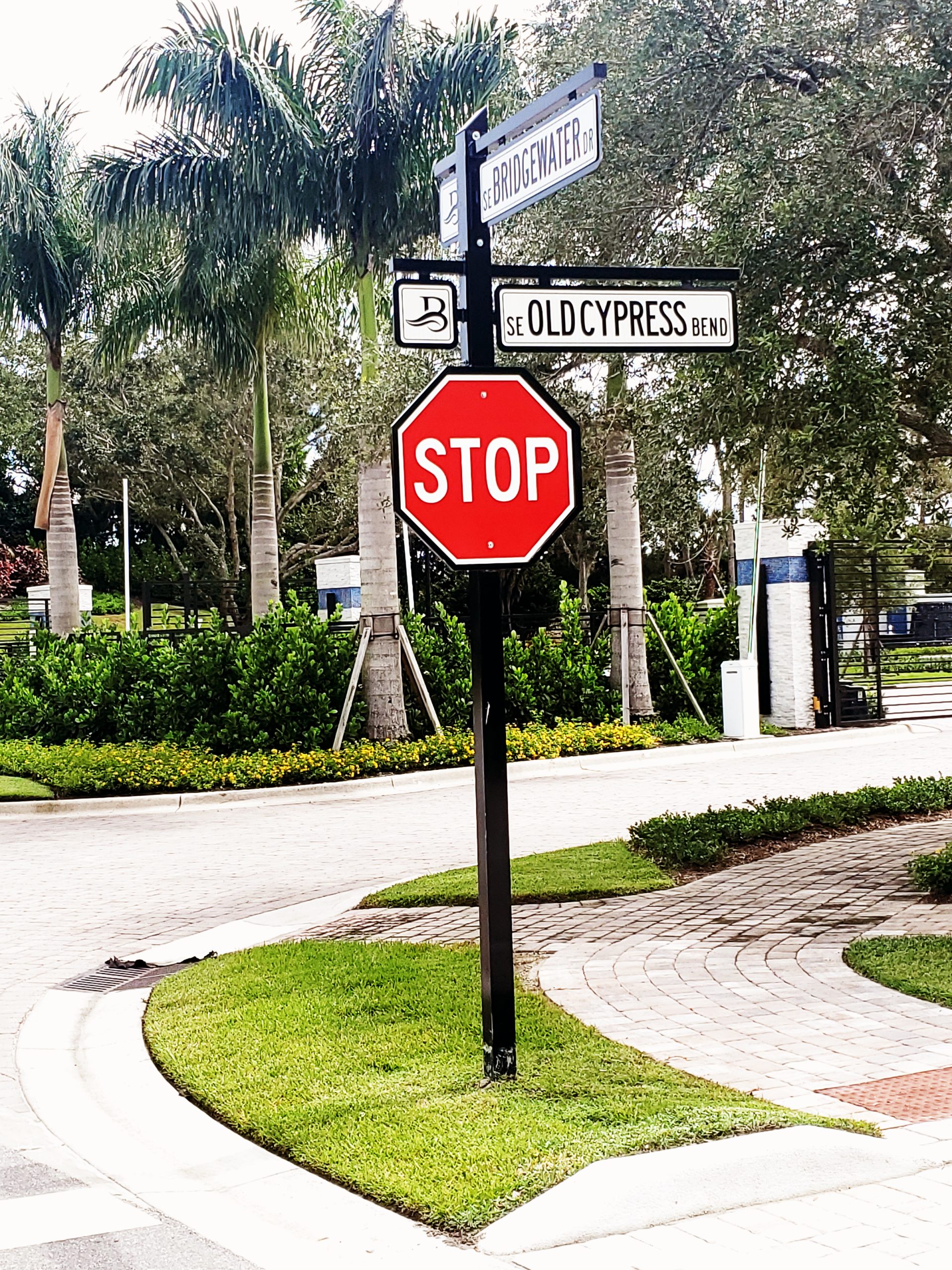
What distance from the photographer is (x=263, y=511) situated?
806 inches

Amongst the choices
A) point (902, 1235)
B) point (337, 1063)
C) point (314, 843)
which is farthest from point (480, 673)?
point (314, 843)

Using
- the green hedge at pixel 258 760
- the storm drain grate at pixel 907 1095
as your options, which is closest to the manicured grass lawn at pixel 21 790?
the green hedge at pixel 258 760

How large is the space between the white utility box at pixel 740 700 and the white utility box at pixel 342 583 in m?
6.28

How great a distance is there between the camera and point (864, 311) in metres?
8.84

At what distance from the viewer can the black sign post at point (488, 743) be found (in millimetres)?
5113

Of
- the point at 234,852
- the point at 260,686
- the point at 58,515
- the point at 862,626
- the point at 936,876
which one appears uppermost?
the point at 58,515

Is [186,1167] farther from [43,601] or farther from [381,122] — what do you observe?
[43,601]

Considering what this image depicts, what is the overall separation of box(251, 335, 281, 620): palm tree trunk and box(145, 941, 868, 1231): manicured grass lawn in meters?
13.5

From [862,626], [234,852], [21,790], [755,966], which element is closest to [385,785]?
[21,790]

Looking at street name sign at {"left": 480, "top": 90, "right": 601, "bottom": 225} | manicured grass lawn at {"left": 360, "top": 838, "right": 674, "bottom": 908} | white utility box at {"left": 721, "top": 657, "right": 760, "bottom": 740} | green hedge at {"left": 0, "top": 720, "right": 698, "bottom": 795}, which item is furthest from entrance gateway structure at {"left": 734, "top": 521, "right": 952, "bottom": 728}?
street name sign at {"left": 480, "top": 90, "right": 601, "bottom": 225}

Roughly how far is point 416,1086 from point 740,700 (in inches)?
622

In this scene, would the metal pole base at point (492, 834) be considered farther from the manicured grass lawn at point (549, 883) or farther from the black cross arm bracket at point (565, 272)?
the manicured grass lawn at point (549, 883)

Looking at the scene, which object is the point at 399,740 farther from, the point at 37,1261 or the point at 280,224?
the point at 37,1261

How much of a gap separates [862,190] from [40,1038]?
6.70 m
